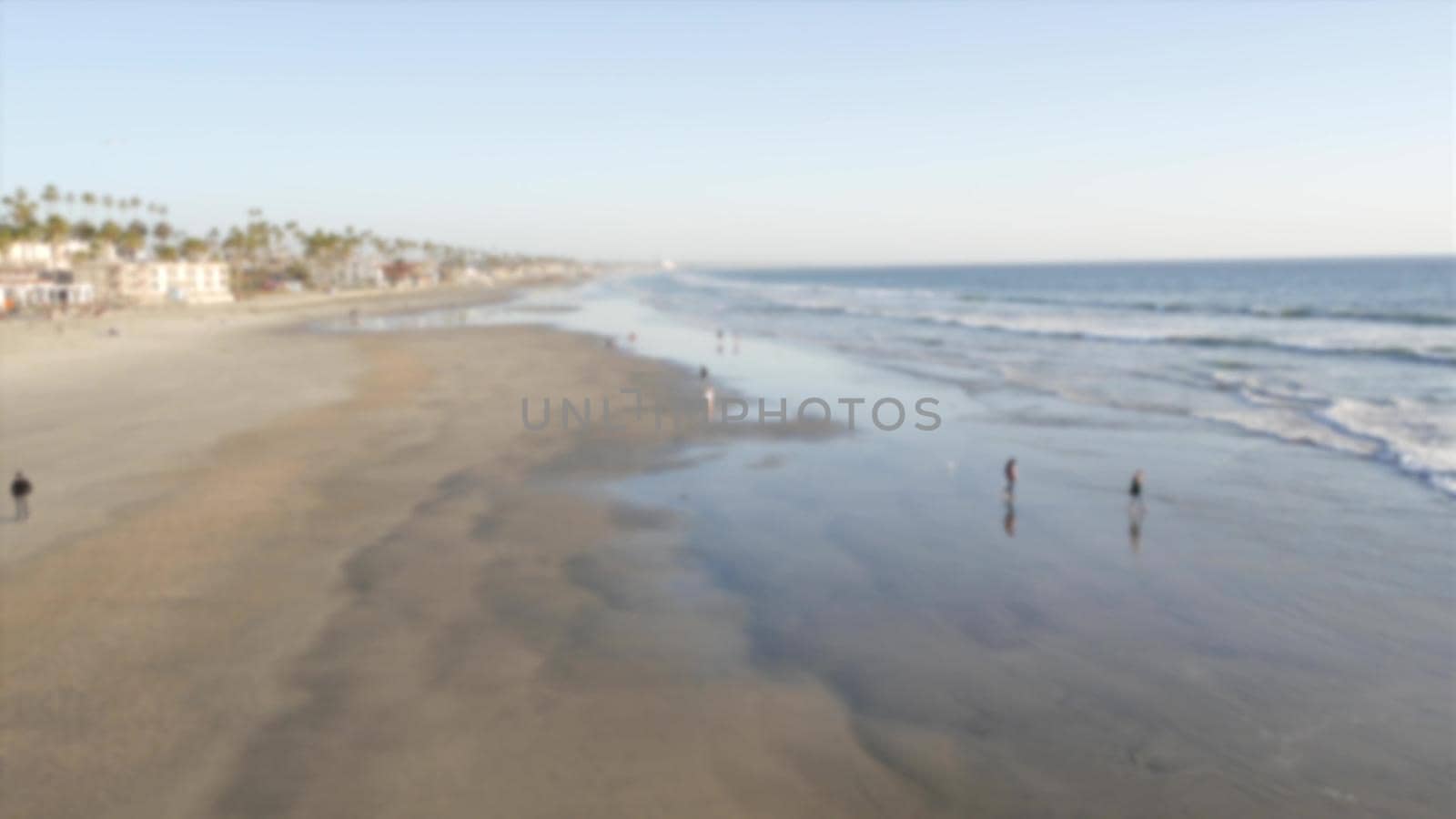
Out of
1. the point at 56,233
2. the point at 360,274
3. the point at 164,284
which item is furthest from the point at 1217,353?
the point at 360,274

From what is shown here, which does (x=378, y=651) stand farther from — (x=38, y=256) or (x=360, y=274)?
(x=360, y=274)

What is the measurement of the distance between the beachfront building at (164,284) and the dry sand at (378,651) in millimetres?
77135

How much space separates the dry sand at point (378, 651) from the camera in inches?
332

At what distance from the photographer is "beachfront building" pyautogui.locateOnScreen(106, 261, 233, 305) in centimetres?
8931

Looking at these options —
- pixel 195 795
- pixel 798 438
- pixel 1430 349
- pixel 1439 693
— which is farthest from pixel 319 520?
pixel 1430 349

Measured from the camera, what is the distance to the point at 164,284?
92562 mm

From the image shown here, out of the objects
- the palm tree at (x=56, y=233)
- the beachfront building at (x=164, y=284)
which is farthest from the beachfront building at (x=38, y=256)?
the beachfront building at (x=164, y=284)

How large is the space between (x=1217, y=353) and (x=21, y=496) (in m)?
46.2

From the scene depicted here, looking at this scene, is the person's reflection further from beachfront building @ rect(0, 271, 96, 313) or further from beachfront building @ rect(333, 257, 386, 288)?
beachfront building @ rect(333, 257, 386, 288)

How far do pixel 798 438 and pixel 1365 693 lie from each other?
15.5 meters

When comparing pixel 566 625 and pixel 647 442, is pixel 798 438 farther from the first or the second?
pixel 566 625

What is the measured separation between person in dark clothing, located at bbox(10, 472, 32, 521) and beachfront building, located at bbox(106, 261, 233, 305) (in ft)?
269

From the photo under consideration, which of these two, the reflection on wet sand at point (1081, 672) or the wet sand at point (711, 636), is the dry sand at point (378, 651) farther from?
the reflection on wet sand at point (1081, 672)

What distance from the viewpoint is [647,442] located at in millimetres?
24141
